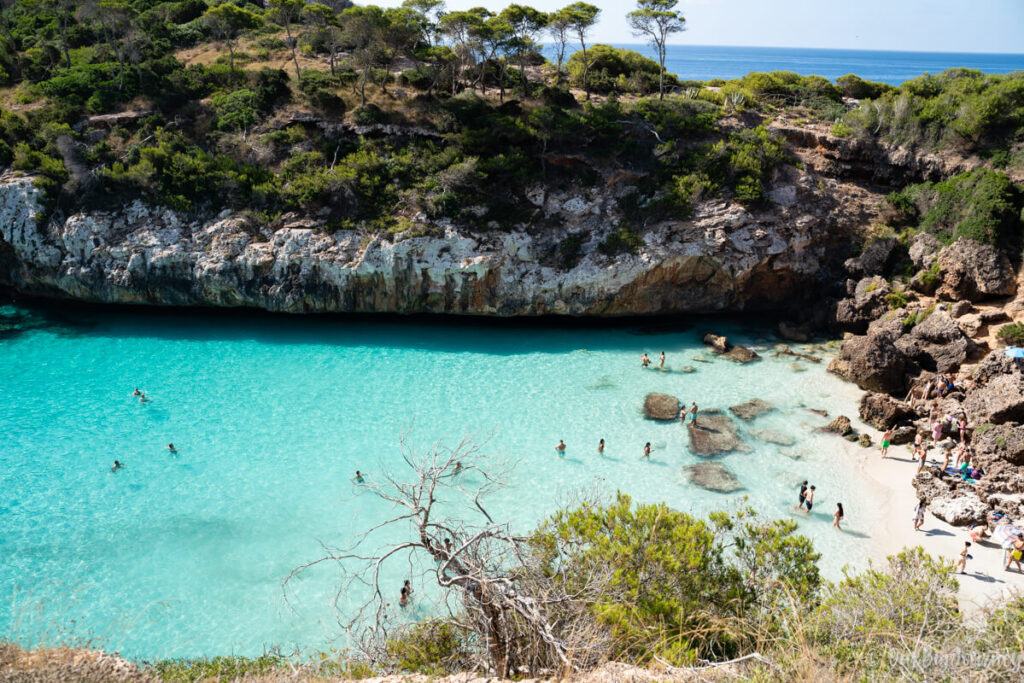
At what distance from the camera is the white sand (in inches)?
471

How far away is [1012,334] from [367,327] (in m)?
22.8

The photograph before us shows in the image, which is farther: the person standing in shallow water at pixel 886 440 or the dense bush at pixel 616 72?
the dense bush at pixel 616 72

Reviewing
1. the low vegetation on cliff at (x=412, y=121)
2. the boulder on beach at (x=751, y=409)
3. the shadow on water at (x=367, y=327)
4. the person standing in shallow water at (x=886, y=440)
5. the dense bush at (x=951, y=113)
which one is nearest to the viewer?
the person standing in shallow water at (x=886, y=440)

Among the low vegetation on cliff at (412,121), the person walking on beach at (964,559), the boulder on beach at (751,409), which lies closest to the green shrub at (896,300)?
the low vegetation on cliff at (412,121)

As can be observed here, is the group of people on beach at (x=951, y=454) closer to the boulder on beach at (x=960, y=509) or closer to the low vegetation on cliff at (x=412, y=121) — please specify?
the boulder on beach at (x=960, y=509)

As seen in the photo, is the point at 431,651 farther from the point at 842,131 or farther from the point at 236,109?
the point at 236,109

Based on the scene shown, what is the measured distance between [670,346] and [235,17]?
1200 inches

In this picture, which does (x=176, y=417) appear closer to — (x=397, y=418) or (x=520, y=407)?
(x=397, y=418)

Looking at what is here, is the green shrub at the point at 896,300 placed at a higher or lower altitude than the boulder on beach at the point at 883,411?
higher

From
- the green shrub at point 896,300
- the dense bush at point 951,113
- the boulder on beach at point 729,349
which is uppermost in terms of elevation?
the dense bush at point 951,113

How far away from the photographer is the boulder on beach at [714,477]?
586 inches

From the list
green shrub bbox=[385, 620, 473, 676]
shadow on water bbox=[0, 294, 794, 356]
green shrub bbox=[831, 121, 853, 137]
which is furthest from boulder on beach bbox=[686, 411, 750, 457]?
green shrub bbox=[831, 121, 853, 137]

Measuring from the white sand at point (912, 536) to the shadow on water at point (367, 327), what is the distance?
25.5ft

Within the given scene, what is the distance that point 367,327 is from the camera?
23.9 metres
